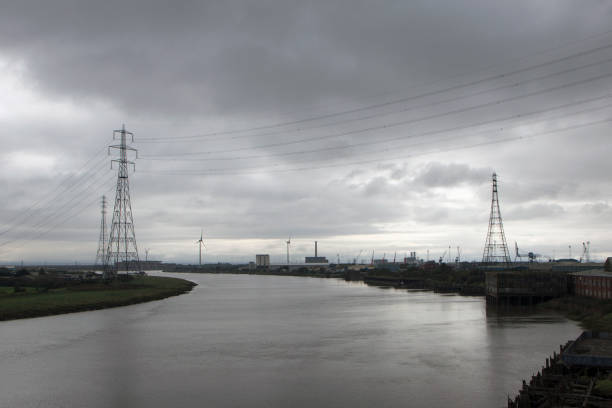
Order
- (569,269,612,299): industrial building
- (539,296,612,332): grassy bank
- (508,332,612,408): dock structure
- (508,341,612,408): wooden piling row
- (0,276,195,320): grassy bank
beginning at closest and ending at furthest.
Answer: (508,341,612,408): wooden piling row
(508,332,612,408): dock structure
(539,296,612,332): grassy bank
(569,269,612,299): industrial building
(0,276,195,320): grassy bank

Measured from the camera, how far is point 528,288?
6028 centimetres

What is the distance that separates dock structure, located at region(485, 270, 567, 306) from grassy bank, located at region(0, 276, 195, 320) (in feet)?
155

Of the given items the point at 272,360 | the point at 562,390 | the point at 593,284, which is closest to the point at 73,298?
the point at 272,360

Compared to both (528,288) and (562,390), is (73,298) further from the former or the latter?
(562,390)

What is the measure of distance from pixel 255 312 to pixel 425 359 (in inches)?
1226

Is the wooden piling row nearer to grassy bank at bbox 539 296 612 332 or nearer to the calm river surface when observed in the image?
the calm river surface

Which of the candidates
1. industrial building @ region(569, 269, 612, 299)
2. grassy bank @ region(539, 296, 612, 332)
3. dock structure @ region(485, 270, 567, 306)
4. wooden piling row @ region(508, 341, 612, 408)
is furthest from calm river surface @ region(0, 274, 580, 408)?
dock structure @ region(485, 270, 567, 306)

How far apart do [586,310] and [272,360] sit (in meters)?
33.4

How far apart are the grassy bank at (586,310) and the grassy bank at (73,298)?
50028 millimetres

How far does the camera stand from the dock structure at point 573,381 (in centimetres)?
1697

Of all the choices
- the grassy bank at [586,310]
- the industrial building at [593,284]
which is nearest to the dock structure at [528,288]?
the industrial building at [593,284]

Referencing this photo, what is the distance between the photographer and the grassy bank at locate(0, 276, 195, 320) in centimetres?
5041

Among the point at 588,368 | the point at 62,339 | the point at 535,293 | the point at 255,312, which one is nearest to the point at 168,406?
the point at 588,368

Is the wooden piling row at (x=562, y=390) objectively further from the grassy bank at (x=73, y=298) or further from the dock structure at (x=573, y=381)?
the grassy bank at (x=73, y=298)
